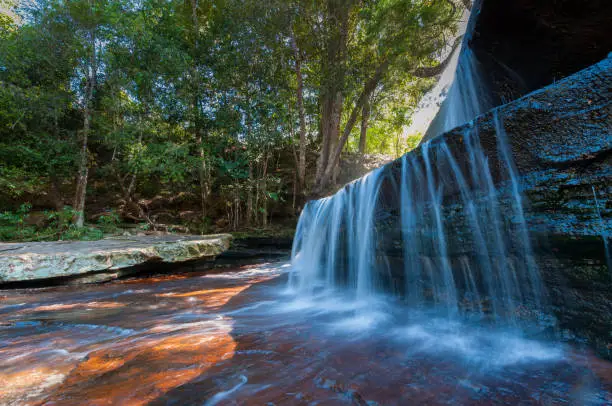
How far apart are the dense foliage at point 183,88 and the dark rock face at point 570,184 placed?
9247 mm

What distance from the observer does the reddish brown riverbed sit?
1283mm

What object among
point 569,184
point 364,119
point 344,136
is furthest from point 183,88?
point 569,184

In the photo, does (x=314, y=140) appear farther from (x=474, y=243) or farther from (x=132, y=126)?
(x=474, y=243)

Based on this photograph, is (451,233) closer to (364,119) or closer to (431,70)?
(431,70)

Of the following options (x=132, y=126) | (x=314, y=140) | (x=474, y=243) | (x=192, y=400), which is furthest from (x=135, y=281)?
(x=314, y=140)

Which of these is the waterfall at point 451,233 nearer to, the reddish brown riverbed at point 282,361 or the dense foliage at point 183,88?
the reddish brown riverbed at point 282,361

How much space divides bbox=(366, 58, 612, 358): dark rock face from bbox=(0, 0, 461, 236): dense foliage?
925 cm

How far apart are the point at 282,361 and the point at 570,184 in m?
2.16

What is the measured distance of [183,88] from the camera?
34.6 feet


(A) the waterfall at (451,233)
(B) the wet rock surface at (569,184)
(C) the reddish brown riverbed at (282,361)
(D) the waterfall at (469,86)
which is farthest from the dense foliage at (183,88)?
(B) the wet rock surface at (569,184)

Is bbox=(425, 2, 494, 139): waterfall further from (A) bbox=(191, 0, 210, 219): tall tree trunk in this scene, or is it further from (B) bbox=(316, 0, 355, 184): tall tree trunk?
(A) bbox=(191, 0, 210, 219): tall tree trunk

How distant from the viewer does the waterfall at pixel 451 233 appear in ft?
6.51

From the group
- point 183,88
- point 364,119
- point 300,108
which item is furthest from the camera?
point 364,119

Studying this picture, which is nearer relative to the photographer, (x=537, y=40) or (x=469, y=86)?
(x=537, y=40)
